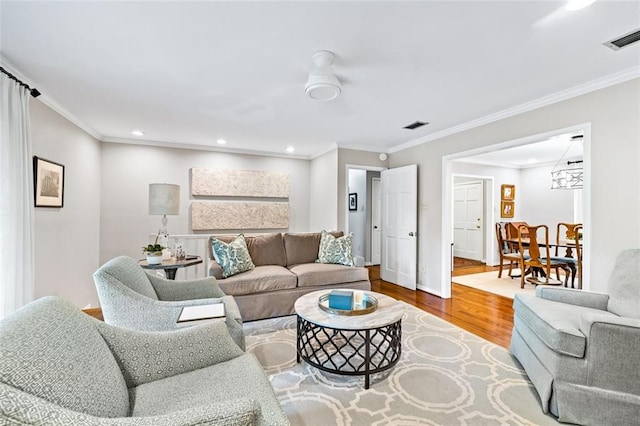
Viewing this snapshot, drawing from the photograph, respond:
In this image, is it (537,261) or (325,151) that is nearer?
(537,261)

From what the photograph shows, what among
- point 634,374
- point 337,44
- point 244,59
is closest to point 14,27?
point 244,59

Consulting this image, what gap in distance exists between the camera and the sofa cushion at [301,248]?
395 centimetres

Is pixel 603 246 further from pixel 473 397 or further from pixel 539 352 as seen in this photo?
pixel 473 397

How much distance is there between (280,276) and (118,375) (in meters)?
2.29

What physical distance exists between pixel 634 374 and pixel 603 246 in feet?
4.56

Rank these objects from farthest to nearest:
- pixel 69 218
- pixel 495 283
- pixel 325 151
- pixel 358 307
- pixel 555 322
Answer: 1. pixel 325 151
2. pixel 495 283
3. pixel 69 218
4. pixel 358 307
5. pixel 555 322

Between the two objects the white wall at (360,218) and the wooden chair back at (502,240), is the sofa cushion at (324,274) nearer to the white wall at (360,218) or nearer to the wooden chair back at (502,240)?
the white wall at (360,218)

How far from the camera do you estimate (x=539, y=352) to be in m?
1.91

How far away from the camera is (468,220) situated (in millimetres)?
7414

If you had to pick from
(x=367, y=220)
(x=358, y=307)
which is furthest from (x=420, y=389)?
(x=367, y=220)

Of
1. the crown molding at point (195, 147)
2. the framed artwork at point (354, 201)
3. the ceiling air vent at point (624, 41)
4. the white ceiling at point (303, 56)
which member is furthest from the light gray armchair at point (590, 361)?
the framed artwork at point (354, 201)

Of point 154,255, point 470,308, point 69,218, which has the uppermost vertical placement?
point 69,218

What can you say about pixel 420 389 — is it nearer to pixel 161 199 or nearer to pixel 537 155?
pixel 161 199

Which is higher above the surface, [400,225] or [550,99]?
[550,99]
